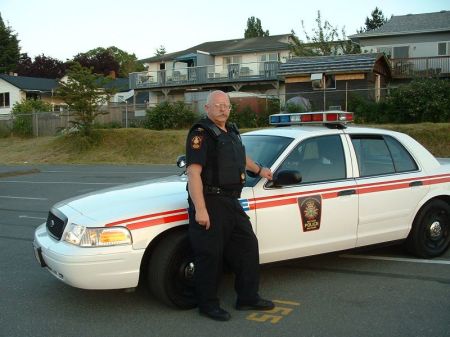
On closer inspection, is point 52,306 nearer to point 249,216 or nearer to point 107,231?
point 107,231

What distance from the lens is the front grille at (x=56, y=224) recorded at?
4672 millimetres

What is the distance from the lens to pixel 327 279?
5395 mm

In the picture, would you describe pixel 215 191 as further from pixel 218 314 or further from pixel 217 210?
pixel 218 314

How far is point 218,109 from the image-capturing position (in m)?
4.35

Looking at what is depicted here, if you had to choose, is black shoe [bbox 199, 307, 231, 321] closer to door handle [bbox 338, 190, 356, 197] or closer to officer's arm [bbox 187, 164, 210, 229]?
officer's arm [bbox 187, 164, 210, 229]

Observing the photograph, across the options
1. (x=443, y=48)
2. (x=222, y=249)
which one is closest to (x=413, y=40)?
(x=443, y=48)

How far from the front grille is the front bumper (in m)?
0.24

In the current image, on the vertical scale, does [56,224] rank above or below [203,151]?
below

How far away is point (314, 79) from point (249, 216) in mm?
24631

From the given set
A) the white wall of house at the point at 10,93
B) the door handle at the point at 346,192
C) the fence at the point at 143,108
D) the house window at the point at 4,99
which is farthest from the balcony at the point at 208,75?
the door handle at the point at 346,192

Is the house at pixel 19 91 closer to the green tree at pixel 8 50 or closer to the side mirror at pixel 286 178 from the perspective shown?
the green tree at pixel 8 50

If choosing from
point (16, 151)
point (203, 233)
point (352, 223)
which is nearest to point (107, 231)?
point (203, 233)

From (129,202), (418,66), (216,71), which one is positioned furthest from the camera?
(216,71)

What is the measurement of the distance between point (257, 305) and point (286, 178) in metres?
1.11
